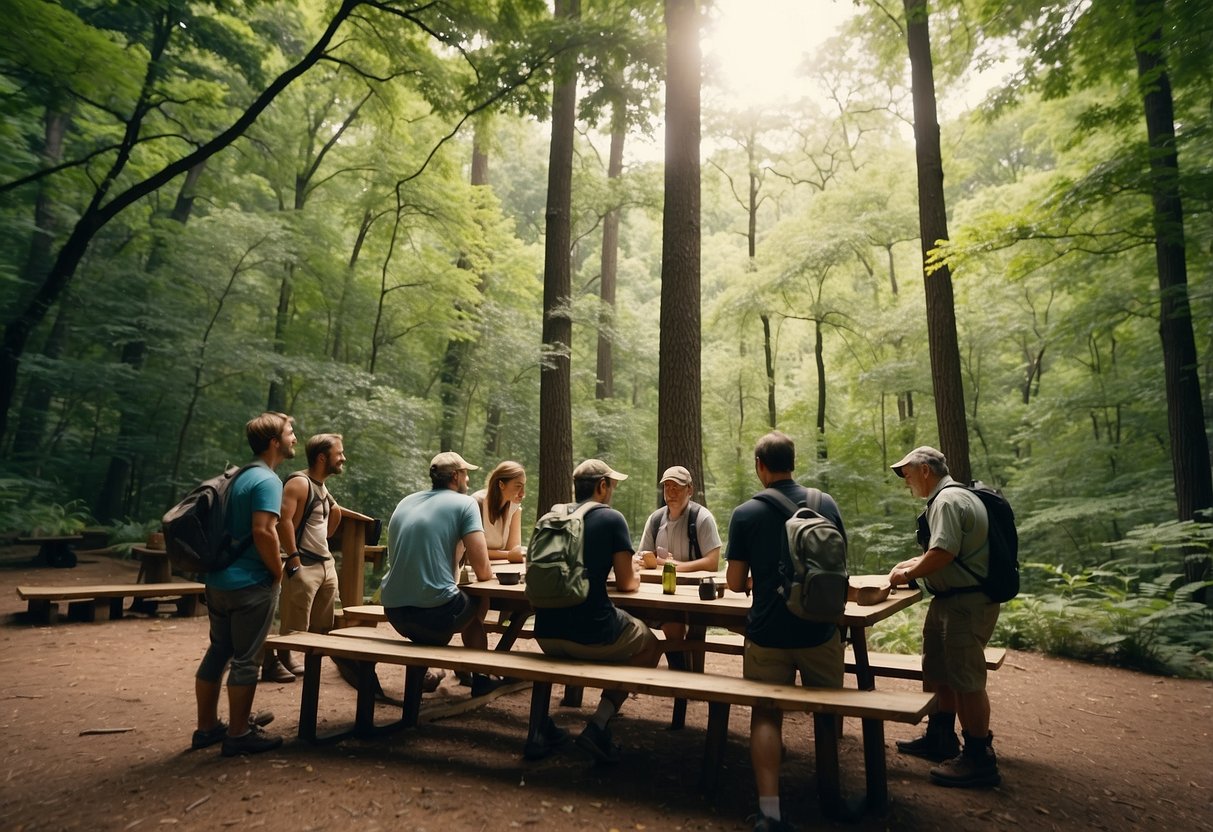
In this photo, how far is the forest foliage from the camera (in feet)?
27.1

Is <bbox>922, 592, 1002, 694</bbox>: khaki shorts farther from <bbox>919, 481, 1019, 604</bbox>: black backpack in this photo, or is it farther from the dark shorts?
the dark shorts

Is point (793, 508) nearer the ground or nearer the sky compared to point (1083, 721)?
nearer the sky

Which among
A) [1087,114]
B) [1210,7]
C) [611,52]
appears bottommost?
[1210,7]

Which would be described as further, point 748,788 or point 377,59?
point 377,59

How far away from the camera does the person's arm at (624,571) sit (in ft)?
12.1

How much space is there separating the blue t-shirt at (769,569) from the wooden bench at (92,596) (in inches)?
281

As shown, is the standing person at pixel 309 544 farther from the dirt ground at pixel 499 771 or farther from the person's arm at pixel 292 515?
the dirt ground at pixel 499 771

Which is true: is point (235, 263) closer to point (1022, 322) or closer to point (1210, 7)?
point (1210, 7)

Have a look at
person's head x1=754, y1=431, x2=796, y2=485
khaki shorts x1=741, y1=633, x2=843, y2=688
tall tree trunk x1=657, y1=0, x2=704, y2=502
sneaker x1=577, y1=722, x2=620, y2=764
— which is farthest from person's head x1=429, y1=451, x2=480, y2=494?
tall tree trunk x1=657, y1=0, x2=704, y2=502

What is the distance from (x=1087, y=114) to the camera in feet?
27.2

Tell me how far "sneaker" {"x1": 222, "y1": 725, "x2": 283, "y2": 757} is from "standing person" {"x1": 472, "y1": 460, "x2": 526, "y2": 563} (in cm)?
189

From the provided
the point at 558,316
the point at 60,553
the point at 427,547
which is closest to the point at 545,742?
the point at 427,547

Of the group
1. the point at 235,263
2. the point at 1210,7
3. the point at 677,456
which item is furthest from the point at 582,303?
the point at 1210,7

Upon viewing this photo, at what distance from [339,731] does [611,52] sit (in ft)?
25.6
